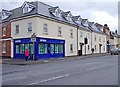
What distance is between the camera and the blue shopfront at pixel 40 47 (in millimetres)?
30750

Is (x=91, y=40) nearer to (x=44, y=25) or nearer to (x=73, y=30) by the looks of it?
(x=73, y=30)

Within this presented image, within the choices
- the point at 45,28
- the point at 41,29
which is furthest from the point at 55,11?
the point at 41,29

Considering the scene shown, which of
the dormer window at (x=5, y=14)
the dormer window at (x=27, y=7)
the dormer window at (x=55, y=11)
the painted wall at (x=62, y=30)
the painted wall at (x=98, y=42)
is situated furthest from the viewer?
the painted wall at (x=98, y=42)

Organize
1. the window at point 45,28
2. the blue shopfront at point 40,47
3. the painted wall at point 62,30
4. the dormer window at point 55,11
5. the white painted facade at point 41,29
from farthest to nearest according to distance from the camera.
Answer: the dormer window at point 55,11
the window at point 45,28
the painted wall at point 62,30
the white painted facade at point 41,29
the blue shopfront at point 40,47

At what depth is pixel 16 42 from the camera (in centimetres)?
3391

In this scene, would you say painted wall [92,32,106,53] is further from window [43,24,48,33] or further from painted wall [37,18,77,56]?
window [43,24,48,33]

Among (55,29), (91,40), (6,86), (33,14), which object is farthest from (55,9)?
(6,86)

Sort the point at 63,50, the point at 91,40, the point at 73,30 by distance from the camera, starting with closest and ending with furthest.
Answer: the point at 63,50 → the point at 73,30 → the point at 91,40

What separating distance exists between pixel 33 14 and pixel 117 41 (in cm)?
5870

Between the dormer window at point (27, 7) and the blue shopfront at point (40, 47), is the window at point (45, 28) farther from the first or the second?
the dormer window at point (27, 7)

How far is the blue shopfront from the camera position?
30750 millimetres

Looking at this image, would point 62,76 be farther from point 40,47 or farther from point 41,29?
point 41,29

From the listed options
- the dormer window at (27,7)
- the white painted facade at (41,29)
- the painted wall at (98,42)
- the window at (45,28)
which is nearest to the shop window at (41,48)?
the white painted facade at (41,29)

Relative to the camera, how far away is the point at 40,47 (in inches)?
1236
